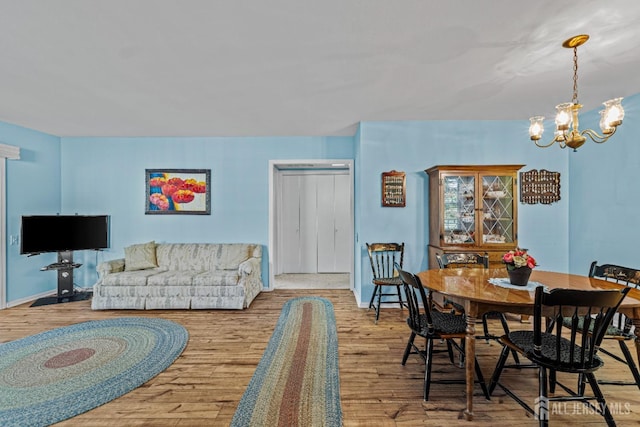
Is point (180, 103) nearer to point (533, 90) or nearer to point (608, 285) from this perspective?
point (533, 90)

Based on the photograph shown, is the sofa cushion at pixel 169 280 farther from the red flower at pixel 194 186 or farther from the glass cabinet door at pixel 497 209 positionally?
the glass cabinet door at pixel 497 209

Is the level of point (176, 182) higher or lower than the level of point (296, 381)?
higher

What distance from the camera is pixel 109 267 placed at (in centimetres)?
412

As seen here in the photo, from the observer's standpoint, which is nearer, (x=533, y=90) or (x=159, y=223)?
(x=533, y=90)

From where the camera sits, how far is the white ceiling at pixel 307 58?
186 cm

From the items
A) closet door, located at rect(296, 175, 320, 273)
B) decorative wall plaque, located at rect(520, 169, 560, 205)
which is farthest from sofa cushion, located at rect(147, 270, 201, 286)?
decorative wall plaque, located at rect(520, 169, 560, 205)

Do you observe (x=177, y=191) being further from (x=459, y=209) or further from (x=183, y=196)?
(x=459, y=209)

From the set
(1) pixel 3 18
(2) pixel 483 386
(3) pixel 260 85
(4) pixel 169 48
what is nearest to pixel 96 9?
(4) pixel 169 48

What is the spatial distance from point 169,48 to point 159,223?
3.30 meters

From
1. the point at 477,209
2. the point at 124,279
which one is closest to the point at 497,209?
Answer: the point at 477,209

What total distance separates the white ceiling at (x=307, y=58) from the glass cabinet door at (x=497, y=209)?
0.88 meters

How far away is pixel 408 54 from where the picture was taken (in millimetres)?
2355

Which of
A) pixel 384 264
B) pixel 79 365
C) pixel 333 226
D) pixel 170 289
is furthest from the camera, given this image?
pixel 333 226

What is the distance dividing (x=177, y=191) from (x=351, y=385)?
3.95 metres
